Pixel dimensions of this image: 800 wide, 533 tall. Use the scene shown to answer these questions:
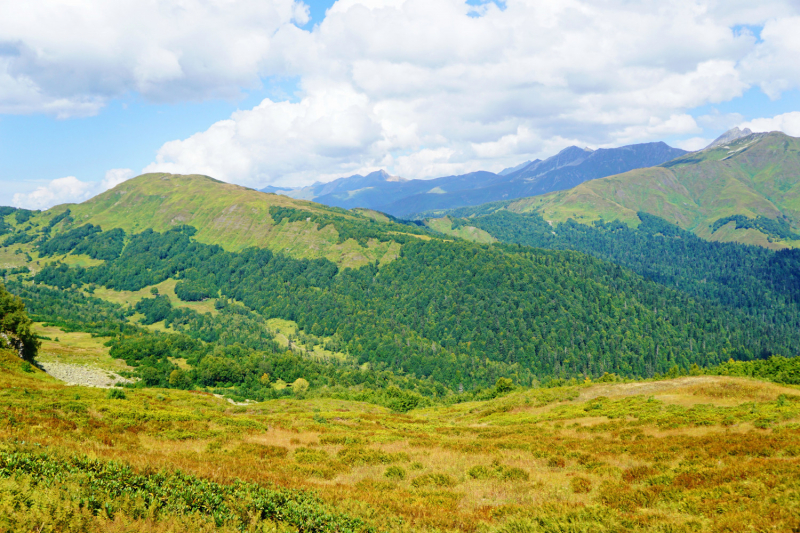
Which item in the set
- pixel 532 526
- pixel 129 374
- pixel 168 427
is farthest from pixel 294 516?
pixel 129 374

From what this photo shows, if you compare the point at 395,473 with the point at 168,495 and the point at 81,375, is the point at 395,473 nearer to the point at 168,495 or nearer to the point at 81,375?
the point at 168,495

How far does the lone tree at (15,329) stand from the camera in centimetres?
6116

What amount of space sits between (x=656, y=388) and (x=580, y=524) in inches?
2302

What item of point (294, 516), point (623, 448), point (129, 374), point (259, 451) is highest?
point (294, 516)

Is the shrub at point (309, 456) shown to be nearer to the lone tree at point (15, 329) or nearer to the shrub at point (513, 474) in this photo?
the shrub at point (513, 474)

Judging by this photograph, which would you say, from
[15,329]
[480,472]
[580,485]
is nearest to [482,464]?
[480,472]

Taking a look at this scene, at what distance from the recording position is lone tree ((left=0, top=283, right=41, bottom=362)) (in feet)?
201

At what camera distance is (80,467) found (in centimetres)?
1298

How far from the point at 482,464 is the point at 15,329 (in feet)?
268

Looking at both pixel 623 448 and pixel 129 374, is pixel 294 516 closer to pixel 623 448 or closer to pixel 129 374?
pixel 623 448

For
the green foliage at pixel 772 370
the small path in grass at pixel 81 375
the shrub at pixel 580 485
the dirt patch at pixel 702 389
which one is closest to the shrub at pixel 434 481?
the shrub at pixel 580 485

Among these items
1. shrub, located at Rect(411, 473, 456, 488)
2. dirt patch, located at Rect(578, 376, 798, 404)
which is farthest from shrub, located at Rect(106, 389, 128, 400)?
dirt patch, located at Rect(578, 376, 798, 404)

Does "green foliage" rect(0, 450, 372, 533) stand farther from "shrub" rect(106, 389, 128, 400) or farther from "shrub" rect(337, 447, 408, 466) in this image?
"shrub" rect(106, 389, 128, 400)

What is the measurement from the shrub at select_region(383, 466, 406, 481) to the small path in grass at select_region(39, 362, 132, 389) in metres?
72.3
